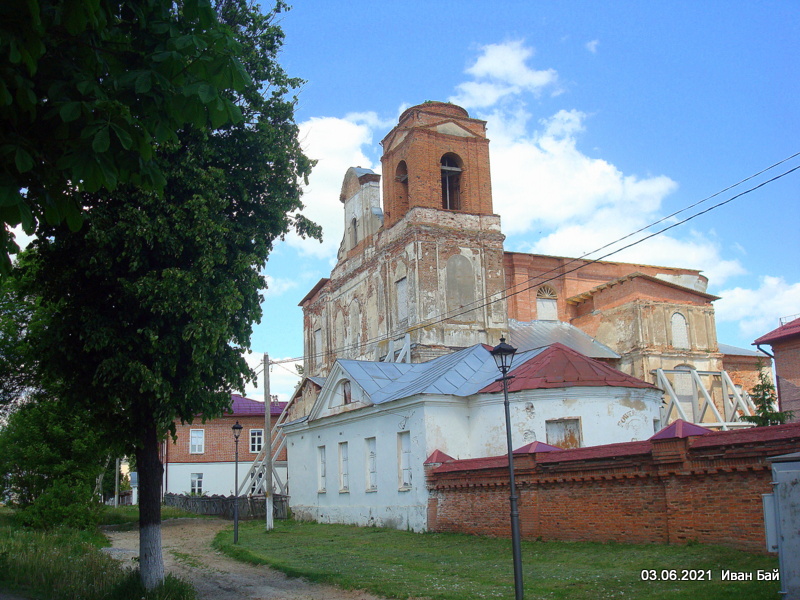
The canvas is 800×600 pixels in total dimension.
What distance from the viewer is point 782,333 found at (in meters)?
34.5

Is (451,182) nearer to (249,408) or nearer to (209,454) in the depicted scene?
(249,408)

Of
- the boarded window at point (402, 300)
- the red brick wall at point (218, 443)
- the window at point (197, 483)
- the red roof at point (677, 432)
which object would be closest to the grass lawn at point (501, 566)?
the red roof at point (677, 432)

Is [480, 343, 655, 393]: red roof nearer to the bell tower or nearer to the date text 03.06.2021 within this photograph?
the date text 03.06.2021

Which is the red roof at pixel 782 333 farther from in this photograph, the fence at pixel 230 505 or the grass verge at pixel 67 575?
the grass verge at pixel 67 575

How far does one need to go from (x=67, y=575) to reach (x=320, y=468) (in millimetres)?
16866

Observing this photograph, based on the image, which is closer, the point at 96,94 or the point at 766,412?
the point at 96,94

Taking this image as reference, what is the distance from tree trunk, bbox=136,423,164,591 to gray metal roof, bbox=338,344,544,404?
1088 cm

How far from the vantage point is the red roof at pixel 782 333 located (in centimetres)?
3409

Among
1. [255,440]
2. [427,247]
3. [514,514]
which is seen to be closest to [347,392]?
[427,247]

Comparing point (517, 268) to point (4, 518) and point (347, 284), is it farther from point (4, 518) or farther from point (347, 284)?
point (4, 518)

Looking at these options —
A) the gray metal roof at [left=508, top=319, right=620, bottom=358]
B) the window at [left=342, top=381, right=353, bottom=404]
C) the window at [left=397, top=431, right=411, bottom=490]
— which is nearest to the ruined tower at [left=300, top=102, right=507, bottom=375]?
the gray metal roof at [left=508, top=319, right=620, bottom=358]

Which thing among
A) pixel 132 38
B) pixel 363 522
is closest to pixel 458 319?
pixel 363 522

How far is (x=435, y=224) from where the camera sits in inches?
1398

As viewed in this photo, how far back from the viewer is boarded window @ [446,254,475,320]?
35.1 metres
